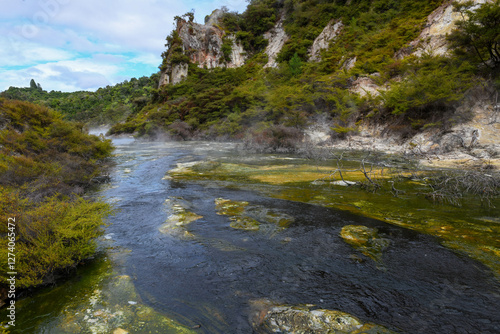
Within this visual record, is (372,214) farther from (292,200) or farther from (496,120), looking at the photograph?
(496,120)

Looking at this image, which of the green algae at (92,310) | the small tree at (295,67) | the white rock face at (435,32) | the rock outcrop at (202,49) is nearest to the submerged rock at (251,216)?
the green algae at (92,310)

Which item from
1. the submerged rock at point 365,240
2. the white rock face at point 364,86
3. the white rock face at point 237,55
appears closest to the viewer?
the submerged rock at point 365,240

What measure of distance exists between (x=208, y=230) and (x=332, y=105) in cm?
2227

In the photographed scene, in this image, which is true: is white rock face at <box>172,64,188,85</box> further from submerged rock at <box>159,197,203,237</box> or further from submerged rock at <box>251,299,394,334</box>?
submerged rock at <box>251,299,394,334</box>

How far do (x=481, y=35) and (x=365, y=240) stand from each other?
57.3ft

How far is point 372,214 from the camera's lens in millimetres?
6574

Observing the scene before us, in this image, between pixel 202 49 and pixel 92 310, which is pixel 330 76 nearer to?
pixel 92 310

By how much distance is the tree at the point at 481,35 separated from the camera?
14125 millimetres

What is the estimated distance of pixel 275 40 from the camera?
50125mm

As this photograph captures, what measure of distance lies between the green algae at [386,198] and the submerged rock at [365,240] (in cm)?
95

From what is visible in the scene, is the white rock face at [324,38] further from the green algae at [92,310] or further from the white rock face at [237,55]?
the green algae at [92,310]

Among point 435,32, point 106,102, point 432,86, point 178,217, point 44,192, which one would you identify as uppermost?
point 106,102

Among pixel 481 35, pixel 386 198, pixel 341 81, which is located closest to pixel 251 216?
pixel 386 198

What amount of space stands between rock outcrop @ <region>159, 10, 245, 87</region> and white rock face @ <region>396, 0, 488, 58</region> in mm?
36978
